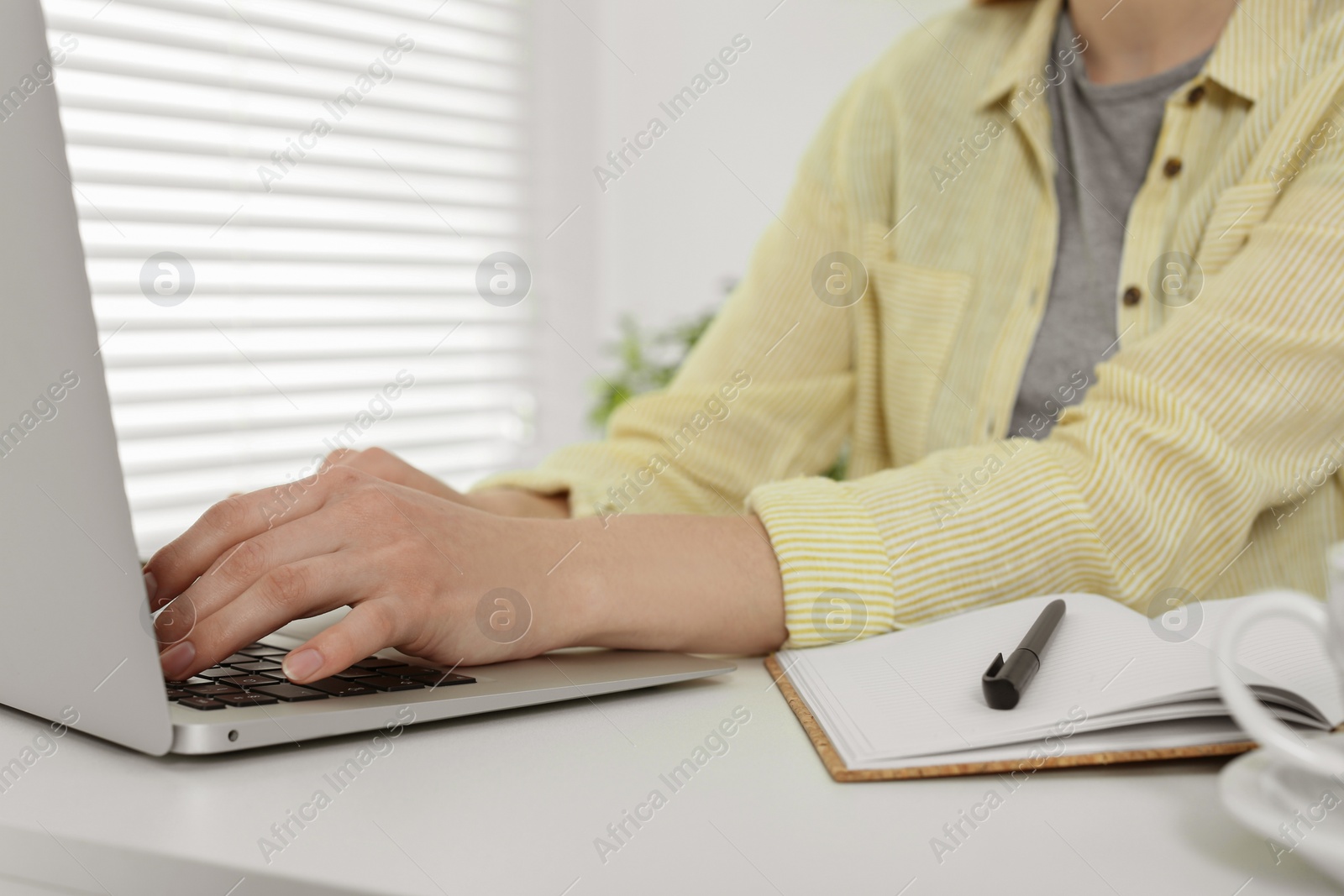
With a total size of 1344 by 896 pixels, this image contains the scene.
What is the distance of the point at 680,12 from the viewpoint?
8.35 ft

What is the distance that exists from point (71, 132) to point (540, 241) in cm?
112

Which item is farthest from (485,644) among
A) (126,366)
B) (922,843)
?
(126,366)

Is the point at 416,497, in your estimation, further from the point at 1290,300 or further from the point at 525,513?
the point at 1290,300

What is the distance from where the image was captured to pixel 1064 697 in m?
0.47

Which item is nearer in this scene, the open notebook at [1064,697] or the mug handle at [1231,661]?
the mug handle at [1231,661]

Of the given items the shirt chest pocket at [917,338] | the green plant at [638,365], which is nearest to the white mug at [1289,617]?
the shirt chest pocket at [917,338]

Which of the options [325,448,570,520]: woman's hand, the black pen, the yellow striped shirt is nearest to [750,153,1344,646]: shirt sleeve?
the yellow striped shirt

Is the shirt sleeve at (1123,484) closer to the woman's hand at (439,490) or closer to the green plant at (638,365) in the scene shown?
the woman's hand at (439,490)

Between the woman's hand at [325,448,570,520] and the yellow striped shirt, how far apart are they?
0.02 m

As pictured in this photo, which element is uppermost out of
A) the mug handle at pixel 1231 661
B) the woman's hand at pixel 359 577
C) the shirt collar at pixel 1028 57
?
the shirt collar at pixel 1028 57

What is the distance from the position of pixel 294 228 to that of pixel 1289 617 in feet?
6.84

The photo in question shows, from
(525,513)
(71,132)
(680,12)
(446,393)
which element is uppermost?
(680,12)

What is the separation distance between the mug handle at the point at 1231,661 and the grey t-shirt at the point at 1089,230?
2.09ft

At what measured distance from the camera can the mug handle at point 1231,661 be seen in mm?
343
